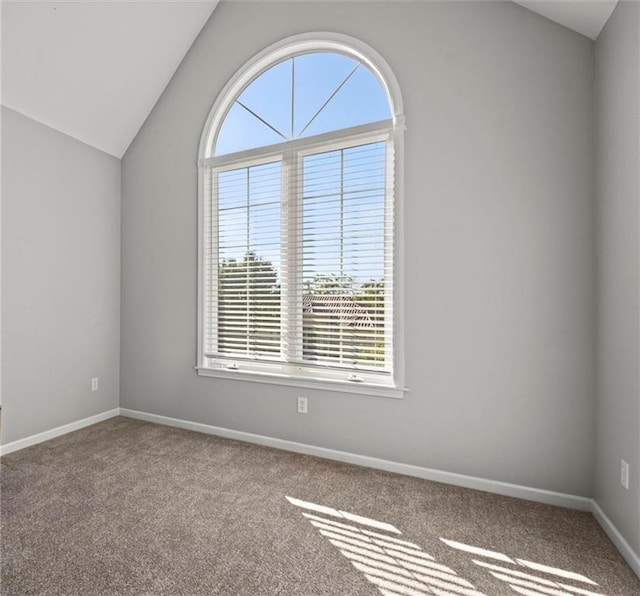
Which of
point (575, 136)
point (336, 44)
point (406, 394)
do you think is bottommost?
point (406, 394)

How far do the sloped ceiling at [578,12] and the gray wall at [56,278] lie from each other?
3445 millimetres

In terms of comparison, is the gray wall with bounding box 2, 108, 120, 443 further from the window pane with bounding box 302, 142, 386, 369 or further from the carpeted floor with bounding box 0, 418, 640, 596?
the window pane with bounding box 302, 142, 386, 369

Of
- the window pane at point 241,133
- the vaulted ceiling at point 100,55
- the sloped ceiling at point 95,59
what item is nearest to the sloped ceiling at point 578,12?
the vaulted ceiling at point 100,55

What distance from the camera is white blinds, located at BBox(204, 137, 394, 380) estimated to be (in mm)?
2629

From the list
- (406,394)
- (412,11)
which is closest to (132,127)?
(412,11)

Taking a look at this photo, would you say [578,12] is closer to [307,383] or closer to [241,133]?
[241,133]

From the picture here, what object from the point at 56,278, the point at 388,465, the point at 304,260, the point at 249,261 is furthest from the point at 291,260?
the point at 56,278

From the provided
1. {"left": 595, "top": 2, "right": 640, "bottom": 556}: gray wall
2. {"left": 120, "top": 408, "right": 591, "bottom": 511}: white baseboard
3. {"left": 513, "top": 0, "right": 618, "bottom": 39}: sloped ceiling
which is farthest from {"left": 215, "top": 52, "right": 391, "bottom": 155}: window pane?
{"left": 120, "top": 408, "right": 591, "bottom": 511}: white baseboard

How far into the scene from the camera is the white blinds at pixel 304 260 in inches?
104

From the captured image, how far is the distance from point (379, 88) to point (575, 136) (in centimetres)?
127

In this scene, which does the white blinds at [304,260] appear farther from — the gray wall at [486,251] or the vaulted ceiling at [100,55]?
the vaulted ceiling at [100,55]

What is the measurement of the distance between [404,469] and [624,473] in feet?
3.86

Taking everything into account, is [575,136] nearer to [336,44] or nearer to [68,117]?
[336,44]

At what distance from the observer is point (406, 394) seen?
8.16 feet
